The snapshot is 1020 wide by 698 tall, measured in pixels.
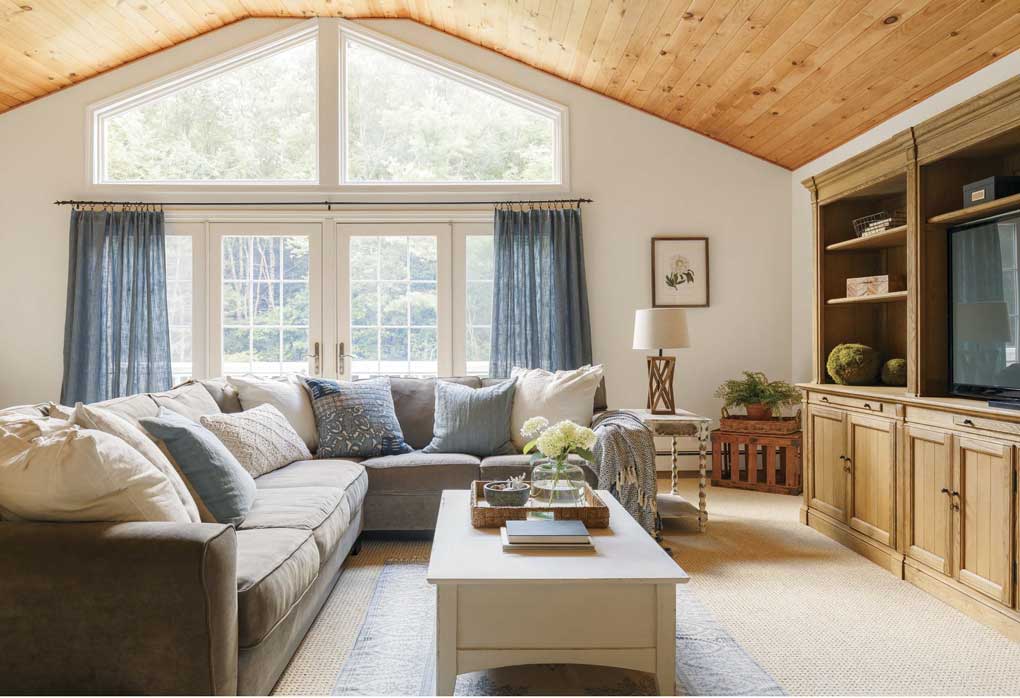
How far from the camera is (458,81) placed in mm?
5188

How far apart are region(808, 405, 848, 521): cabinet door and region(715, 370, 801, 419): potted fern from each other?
1.01m

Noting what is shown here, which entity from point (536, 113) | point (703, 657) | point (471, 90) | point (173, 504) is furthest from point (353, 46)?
point (703, 657)

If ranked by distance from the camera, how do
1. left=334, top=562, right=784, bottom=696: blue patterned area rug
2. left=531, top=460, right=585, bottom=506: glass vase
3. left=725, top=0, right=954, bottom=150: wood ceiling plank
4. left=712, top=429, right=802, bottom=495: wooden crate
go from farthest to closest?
left=712, top=429, right=802, bottom=495: wooden crate
left=725, top=0, right=954, bottom=150: wood ceiling plank
left=531, top=460, right=585, bottom=506: glass vase
left=334, top=562, right=784, bottom=696: blue patterned area rug

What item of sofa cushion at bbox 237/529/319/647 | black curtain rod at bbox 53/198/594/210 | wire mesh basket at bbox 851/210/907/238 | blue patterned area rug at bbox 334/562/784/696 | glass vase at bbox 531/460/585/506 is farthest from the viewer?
black curtain rod at bbox 53/198/594/210

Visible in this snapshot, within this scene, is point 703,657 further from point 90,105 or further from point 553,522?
point 90,105

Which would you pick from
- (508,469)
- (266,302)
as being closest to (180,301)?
(266,302)

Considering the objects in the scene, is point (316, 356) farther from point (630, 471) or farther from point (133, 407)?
point (630, 471)

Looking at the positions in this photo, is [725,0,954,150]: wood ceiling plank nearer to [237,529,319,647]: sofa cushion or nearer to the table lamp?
the table lamp

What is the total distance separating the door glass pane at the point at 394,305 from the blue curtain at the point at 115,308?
1413 mm

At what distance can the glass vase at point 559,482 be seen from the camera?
7.91 feet

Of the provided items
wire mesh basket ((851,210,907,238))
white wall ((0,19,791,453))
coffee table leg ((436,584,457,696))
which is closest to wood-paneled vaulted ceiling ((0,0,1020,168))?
white wall ((0,19,791,453))

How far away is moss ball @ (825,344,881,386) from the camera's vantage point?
3.52 m

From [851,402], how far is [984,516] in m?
0.93

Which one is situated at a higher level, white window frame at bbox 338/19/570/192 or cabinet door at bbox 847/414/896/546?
white window frame at bbox 338/19/570/192
